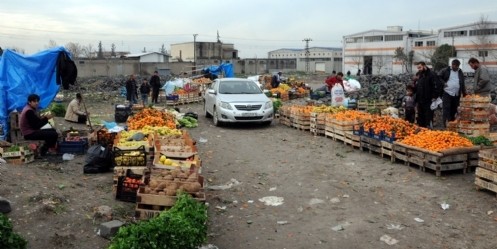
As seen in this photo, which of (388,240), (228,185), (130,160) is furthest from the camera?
(228,185)

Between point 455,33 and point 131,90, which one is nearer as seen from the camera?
point 131,90

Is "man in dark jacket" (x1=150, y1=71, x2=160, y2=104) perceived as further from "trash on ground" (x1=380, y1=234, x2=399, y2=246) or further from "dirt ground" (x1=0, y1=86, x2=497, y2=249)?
"trash on ground" (x1=380, y1=234, x2=399, y2=246)

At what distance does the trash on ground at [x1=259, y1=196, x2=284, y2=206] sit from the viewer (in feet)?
24.0

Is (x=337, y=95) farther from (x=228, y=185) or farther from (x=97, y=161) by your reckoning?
(x=97, y=161)

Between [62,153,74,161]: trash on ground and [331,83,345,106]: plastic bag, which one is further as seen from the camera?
[331,83,345,106]: plastic bag

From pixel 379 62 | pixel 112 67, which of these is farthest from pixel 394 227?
pixel 379 62

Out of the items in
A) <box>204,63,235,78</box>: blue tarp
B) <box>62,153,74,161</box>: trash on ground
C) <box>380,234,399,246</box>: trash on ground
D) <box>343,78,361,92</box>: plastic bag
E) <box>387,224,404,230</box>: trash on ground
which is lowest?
<box>380,234,399,246</box>: trash on ground

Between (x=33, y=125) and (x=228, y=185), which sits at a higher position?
(x=33, y=125)

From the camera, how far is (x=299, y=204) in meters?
7.23

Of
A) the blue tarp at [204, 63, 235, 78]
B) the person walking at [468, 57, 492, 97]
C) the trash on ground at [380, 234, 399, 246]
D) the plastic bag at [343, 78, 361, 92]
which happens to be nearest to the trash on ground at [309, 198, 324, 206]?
the trash on ground at [380, 234, 399, 246]

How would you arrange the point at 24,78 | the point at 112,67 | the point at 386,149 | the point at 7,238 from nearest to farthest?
the point at 7,238 < the point at 386,149 < the point at 24,78 < the point at 112,67

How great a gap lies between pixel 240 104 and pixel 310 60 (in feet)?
314

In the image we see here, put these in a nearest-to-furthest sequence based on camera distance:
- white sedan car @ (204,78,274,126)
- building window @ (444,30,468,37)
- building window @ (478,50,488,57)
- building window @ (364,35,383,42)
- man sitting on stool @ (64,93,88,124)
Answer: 1. white sedan car @ (204,78,274,126)
2. man sitting on stool @ (64,93,88,124)
3. building window @ (478,50,488,57)
4. building window @ (444,30,468,37)
5. building window @ (364,35,383,42)

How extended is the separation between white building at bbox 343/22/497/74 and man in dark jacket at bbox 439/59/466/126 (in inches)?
2198
